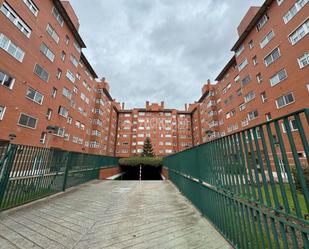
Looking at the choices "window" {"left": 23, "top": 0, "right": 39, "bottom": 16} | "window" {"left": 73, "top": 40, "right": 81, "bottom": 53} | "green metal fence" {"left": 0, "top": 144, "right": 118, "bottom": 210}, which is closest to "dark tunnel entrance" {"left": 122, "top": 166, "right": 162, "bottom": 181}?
"green metal fence" {"left": 0, "top": 144, "right": 118, "bottom": 210}

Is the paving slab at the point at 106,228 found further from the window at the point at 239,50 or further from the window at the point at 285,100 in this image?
the window at the point at 239,50

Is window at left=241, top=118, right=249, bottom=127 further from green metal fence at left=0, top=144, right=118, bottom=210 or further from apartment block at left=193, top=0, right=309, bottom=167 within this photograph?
green metal fence at left=0, top=144, right=118, bottom=210

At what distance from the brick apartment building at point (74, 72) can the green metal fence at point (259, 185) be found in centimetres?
834

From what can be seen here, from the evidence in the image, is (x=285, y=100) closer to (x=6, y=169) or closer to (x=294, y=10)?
(x=294, y=10)

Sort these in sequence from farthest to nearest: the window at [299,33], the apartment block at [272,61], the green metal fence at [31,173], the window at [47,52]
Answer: the window at [47,52] < the apartment block at [272,61] < the window at [299,33] < the green metal fence at [31,173]

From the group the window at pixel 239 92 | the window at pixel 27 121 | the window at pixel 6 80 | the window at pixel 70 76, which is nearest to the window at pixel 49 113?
the window at pixel 27 121

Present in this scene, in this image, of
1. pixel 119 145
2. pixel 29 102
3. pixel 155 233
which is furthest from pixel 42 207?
pixel 119 145

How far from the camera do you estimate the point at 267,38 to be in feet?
54.5

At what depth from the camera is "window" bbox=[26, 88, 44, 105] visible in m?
14.0

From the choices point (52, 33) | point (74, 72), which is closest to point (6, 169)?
point (52, 33)

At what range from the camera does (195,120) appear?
161 feet

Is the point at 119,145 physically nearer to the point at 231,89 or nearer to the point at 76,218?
the point at 231,89

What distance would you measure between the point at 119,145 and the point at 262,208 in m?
48.9

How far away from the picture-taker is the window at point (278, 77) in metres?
14.4
